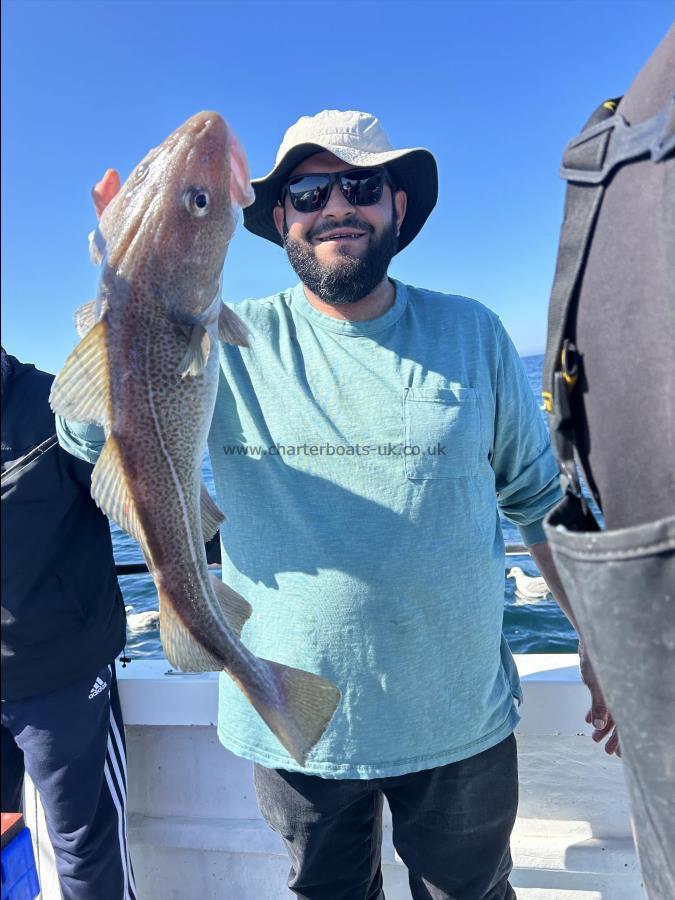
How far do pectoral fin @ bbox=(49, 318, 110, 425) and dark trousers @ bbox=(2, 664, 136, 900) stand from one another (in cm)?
169

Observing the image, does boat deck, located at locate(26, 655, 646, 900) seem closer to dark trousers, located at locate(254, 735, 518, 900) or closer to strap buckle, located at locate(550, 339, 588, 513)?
dark trousers, located at locate(254, 735, 518, 900)

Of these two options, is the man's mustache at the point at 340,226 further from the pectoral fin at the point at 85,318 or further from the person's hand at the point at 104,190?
the pectoral fin at the point at 85,318

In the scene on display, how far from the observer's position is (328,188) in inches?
100

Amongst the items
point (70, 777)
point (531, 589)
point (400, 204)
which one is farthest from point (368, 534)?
point (531, 589)

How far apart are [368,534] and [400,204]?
162 centimetres

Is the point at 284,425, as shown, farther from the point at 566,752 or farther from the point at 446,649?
the point at 566,752

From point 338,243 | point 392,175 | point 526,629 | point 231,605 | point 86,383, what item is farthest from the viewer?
point 526,629

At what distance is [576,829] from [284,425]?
101 inches

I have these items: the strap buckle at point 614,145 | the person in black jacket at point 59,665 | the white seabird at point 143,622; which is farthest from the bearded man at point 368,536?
the white seabird at point 143,622

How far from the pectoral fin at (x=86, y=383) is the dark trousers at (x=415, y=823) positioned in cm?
150

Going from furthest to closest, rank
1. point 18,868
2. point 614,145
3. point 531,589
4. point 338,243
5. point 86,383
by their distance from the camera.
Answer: point 531,589 < point 338,243 < point 86,383 < point 18,868 < point 614,145

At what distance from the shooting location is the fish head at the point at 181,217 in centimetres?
187

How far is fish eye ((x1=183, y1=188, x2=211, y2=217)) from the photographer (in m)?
1.94

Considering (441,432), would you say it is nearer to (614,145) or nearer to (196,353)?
(196,353)
